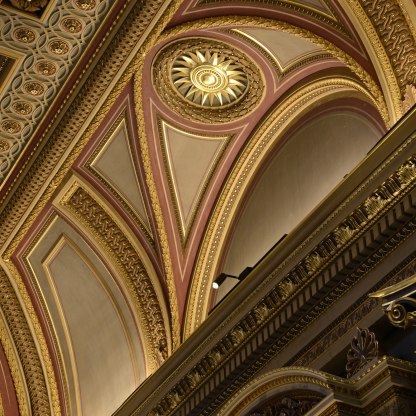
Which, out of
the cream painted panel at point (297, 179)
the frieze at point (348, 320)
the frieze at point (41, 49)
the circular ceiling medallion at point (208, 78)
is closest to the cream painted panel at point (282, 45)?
the circular ceiling medallion at point (208, 78)

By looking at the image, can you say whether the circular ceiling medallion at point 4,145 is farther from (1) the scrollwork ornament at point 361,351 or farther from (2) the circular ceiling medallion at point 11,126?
(1) the scrollwork ornament at point 361,351

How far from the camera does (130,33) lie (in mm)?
8445

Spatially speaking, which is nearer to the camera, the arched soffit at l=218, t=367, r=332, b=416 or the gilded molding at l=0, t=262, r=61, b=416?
the arched soffit at l=218, t=367, r=332, b=416

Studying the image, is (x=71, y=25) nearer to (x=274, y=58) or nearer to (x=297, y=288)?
(x=274, y=58)

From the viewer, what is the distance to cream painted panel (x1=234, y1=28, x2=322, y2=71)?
8.75 m

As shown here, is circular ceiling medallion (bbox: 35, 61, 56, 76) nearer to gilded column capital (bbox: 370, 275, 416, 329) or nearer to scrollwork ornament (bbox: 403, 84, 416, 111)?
scrollwork ornament (bbox: 403, 84, 416, 111)

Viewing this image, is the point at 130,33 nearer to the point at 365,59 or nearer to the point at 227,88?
the point at 227,88

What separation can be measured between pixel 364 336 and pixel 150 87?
3913 millimetres

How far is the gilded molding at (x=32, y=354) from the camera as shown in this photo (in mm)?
11188

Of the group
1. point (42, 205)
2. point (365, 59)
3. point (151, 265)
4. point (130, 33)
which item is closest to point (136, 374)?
point (151, 265)

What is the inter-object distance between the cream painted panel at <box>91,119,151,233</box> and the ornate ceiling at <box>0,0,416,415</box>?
0.01m

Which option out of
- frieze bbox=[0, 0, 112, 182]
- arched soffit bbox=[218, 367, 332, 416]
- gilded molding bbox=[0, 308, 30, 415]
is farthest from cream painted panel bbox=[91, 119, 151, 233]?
arched soffit bbox=[218, 367, 332, 416]

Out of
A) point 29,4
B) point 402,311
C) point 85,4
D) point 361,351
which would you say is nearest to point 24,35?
point 29,4

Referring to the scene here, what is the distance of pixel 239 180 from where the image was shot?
9.68m
